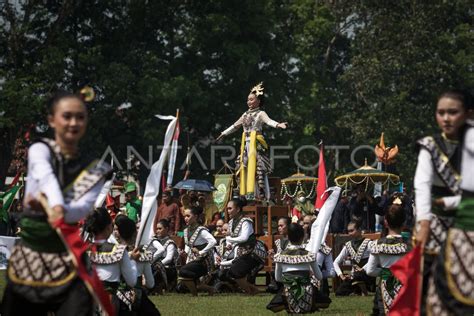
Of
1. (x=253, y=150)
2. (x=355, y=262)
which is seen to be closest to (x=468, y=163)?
(x=355, y=262)

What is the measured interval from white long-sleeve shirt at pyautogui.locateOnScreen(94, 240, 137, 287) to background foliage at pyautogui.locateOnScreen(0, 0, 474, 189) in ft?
82.4

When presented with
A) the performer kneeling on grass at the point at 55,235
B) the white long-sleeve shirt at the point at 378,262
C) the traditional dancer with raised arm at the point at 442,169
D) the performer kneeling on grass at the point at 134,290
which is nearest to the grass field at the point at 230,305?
the white long-sleeve shirt at the point at 378,262

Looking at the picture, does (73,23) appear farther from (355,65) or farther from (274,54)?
(355,65)

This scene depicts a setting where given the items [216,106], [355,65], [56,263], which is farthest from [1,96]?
[56,263]

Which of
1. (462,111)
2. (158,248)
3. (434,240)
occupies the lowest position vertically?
(158,248)

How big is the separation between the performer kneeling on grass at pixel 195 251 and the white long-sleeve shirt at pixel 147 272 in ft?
21.4

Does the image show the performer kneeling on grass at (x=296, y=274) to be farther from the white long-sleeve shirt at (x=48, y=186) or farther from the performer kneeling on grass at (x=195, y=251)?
the white long-sleeve shirt at (x=48, y=186)

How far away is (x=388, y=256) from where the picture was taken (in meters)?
12.7

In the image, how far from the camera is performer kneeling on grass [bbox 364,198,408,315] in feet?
41.6

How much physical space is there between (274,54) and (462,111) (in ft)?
115

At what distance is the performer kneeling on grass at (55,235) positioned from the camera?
783cm

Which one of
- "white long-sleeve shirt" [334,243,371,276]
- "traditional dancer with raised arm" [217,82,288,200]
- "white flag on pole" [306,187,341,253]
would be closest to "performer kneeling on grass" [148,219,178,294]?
"traditional dancer with raised arm" [217,82,288,200]

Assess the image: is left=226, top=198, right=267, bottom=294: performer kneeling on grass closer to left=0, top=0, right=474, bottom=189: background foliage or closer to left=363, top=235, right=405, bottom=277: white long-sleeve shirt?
left=363, top=235, right=405, bottom=277: white long-sleeve shirt

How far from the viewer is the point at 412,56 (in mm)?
45125
